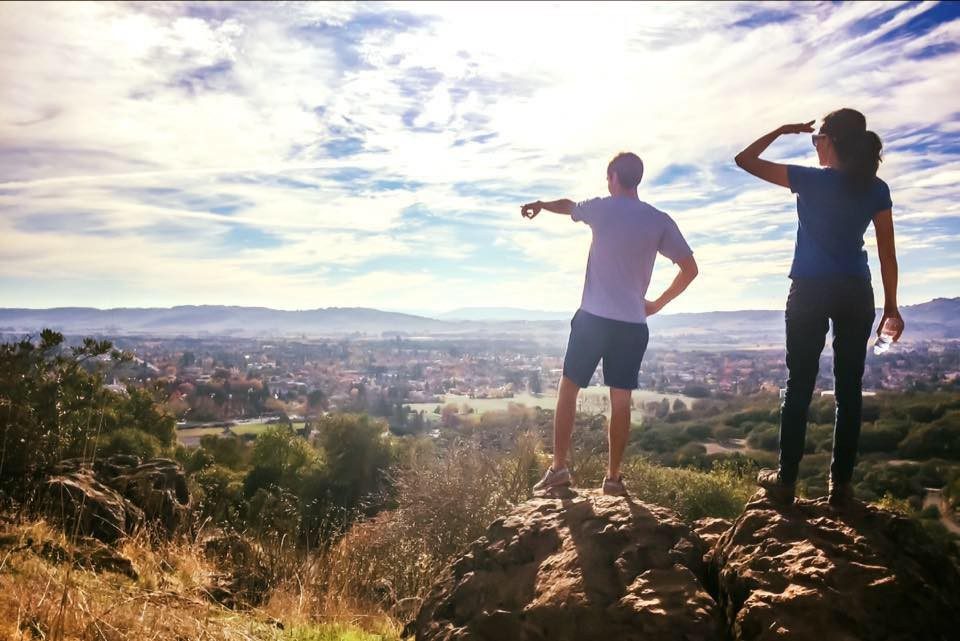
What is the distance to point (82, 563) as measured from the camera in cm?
609

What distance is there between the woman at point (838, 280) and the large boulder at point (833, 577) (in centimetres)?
27

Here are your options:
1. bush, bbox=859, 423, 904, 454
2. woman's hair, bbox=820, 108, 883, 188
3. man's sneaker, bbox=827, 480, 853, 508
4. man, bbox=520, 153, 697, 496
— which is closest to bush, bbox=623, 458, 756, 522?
man, bbox=520, 153, 697, 496

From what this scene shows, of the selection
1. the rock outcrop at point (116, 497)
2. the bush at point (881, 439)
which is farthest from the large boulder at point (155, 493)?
the bush at point (881, 439)

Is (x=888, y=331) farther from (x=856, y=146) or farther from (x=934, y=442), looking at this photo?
(x=934, y=442)

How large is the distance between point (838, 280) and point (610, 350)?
5.16ft

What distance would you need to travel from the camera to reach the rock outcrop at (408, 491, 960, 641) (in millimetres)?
3305

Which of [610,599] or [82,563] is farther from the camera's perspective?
[82,563]

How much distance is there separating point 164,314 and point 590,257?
179 m

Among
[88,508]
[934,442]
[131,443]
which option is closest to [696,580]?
[88,508]

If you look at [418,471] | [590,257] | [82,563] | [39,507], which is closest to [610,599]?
[590,257]

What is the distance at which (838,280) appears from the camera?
3.99 meters

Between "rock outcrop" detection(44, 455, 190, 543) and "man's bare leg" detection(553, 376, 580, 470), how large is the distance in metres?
4.48

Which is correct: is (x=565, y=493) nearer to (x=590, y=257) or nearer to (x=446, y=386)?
(x=590, y=257)

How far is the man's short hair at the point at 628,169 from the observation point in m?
4.93
